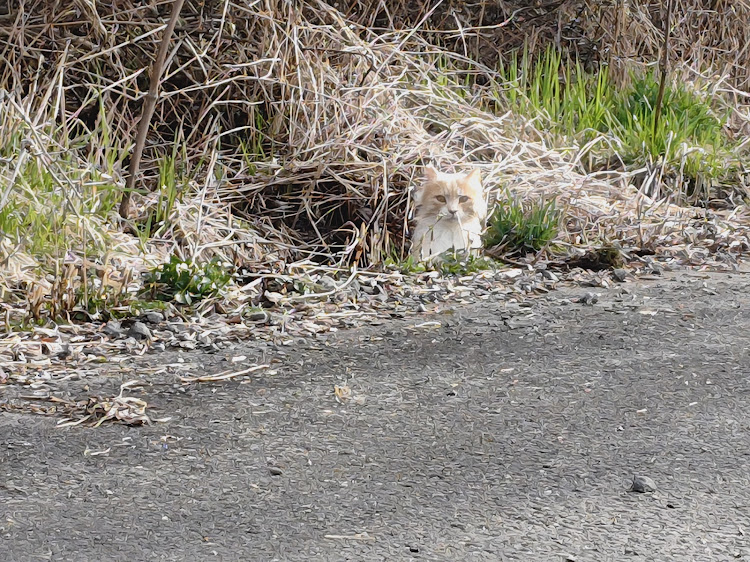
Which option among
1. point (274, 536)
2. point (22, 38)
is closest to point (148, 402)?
point (274, 536)

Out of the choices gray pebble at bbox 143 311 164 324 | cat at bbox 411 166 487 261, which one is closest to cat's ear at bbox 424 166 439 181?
cat at bbox 411 166 487 261

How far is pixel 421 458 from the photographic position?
10.0 feet

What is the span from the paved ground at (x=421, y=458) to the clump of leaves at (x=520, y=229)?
1112mm

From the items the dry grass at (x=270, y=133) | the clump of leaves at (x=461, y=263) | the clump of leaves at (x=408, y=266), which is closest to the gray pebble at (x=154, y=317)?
the dry grass at (x=270, y=133)

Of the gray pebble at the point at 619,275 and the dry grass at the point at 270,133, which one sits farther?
the dry grass at the point at 270,133

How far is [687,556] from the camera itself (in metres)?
2.52

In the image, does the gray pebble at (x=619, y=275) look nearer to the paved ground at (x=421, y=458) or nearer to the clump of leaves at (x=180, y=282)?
the paved ground at (x=421, y=458)

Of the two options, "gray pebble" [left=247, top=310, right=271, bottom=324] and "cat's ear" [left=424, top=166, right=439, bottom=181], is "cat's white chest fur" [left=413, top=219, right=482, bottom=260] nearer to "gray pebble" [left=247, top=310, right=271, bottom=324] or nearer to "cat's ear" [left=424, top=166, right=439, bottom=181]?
"cat's ear" [left=424, top=166, right=439, bottom=181]

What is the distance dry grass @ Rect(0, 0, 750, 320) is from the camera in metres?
5.37

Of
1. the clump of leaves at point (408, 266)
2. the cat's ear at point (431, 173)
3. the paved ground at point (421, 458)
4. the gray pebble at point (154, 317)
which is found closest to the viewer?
the paved ground at point (421, 458)

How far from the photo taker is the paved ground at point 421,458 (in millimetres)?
2588

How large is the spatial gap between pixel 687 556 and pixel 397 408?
1.13 meters

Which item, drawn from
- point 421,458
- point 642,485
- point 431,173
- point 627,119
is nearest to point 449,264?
point 431,173

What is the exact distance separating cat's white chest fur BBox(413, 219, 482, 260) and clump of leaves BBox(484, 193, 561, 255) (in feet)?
0.29
